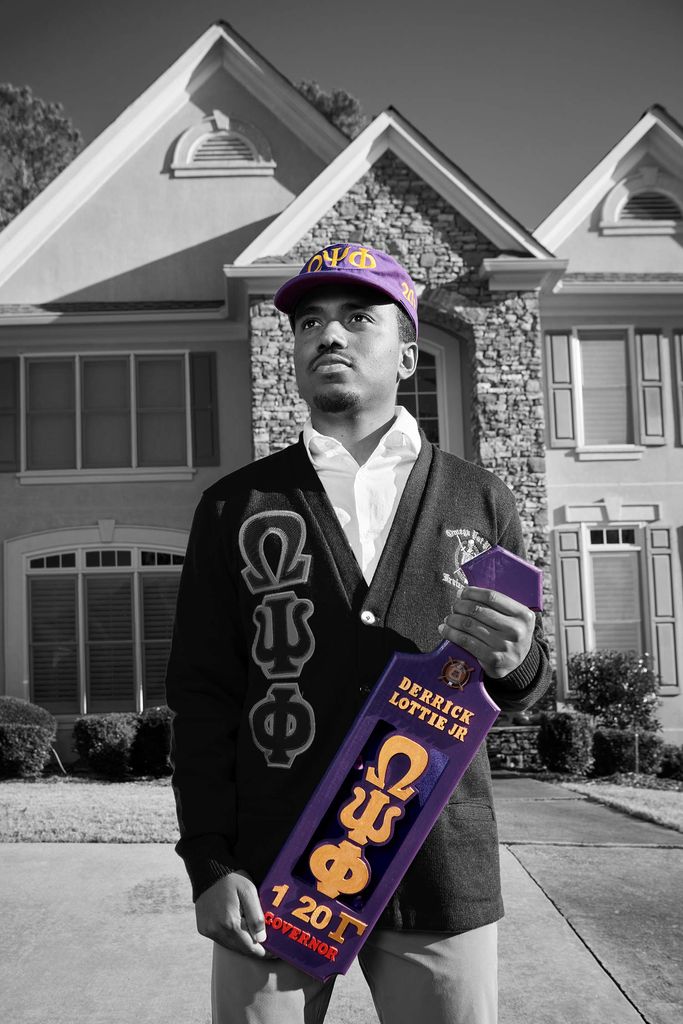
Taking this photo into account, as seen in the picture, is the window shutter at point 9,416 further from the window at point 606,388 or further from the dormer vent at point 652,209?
the dormer vent at point 652,209

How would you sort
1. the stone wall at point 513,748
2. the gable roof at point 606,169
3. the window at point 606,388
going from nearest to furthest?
the stone wall at point 513,748, the window at point 606,388, the gable roof at point 606,169

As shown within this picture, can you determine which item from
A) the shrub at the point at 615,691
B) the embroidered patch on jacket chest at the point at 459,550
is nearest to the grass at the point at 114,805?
the shrub at the point at 615,691

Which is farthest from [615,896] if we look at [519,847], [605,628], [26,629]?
[26,629]

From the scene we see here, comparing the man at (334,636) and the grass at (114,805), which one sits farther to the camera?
the grass at (114,805)

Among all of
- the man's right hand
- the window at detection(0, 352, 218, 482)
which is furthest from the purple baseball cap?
the window at detection(0, 352, 218, 482)

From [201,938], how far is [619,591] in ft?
37.8

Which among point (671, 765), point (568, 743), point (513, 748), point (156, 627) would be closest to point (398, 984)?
point (568, 743)

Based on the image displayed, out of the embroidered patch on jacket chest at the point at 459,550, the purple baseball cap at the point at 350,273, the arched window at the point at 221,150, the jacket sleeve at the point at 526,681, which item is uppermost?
the arched window at the point at 221,150

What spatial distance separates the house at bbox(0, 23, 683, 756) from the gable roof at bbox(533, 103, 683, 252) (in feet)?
0.14

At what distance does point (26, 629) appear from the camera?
48.0ft

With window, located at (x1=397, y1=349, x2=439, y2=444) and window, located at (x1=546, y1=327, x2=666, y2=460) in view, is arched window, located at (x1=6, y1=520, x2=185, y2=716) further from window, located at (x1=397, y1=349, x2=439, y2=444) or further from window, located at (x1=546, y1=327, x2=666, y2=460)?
window, located at (x1=546, y1=327, x2=666, y2=460)

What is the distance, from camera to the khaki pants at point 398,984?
6.57ft

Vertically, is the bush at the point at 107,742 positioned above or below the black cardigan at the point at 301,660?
below

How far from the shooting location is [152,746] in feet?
39.9
